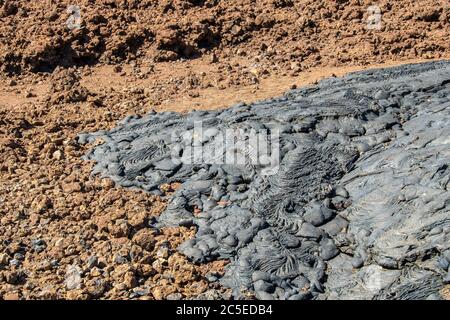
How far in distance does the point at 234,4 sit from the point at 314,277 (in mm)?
5787

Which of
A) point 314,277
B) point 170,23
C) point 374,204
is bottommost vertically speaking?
point 314,277

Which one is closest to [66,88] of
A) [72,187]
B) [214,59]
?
[214,59]

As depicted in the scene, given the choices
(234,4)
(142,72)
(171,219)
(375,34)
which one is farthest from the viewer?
(234,4)

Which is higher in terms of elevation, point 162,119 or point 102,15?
point 102,15

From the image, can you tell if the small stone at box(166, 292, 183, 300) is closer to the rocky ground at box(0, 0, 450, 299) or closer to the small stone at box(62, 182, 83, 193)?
the rocky ground at box(0, 0, 450, 299)

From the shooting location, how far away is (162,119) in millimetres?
6219

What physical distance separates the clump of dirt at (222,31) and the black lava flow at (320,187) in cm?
240

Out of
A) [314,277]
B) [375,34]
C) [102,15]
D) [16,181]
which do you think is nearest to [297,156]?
[314,277]

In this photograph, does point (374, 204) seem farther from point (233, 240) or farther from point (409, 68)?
point (409, 68)

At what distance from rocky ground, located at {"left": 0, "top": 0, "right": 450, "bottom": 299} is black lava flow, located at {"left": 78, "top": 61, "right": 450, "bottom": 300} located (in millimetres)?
222

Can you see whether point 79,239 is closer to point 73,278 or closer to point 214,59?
point 73,278

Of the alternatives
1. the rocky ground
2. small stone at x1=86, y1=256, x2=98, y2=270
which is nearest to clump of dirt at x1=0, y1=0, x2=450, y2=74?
the rocky ground

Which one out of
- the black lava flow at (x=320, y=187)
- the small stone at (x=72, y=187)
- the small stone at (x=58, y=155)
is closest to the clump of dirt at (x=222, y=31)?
the black lava flow at (x=320, y=187)

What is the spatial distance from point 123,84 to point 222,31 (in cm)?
178
